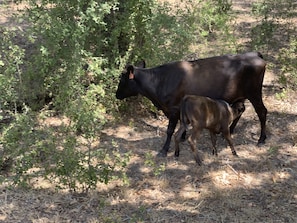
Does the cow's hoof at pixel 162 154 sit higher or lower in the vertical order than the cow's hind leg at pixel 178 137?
lower

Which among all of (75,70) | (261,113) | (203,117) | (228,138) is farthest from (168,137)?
(75,70)

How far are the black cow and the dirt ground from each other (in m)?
0.64

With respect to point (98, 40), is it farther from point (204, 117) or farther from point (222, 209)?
point (222, 209)

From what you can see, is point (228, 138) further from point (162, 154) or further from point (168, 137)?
point (162, 154)

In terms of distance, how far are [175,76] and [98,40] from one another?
1.87 m

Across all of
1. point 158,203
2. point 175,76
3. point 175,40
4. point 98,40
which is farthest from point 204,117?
point 98,40

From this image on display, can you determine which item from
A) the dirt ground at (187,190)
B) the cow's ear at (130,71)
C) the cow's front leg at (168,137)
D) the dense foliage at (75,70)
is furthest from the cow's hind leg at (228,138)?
the cow's ear at (130,71)

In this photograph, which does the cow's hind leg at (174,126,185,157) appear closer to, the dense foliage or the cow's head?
the dense foliage

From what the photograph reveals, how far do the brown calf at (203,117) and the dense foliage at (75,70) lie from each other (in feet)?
3.96

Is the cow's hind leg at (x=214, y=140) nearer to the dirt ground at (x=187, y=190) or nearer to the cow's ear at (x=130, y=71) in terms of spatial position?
the dirt ground at (x=187, y=190)

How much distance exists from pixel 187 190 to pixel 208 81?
6.88 ft

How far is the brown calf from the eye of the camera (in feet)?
22.9

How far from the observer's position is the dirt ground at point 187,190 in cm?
586

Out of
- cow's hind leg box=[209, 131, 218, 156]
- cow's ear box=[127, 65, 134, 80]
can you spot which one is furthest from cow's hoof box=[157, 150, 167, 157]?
cow's ear box=[127, 65, 134, 80]
